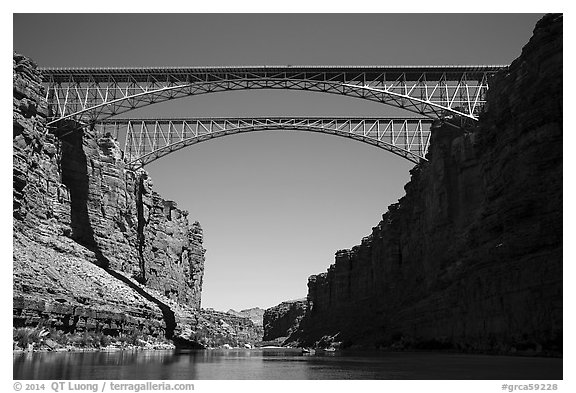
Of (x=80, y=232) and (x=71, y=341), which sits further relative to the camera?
(x=80, y=232)

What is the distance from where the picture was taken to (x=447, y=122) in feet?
196

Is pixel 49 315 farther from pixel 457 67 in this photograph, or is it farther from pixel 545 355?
pixel 457 67

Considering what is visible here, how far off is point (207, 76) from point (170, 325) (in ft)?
76.7

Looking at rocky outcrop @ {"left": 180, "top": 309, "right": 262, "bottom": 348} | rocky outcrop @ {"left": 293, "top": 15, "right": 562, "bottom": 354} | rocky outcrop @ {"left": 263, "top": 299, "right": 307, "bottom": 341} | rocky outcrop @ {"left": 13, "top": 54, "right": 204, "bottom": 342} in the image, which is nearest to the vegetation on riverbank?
rocky outcrop @ {"left": 13, "top": 54, "right": 204, "bottom": 342}

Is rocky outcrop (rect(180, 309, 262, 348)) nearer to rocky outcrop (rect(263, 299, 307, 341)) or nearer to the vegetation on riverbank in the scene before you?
the vegetation on riverbank

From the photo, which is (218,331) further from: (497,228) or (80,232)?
(497,228)

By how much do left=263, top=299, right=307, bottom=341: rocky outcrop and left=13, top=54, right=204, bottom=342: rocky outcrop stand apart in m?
95.4

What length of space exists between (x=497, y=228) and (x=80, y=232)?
39.8 m

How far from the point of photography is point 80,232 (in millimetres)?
61875

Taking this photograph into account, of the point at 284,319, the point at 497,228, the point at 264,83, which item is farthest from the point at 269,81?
the point at 284,319

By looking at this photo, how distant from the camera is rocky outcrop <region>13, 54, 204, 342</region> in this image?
1722 inches

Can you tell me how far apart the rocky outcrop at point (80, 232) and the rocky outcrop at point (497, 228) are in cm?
2417

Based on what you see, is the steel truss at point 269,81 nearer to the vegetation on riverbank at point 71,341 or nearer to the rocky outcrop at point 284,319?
the vegetation on riverbank at point 71,341
